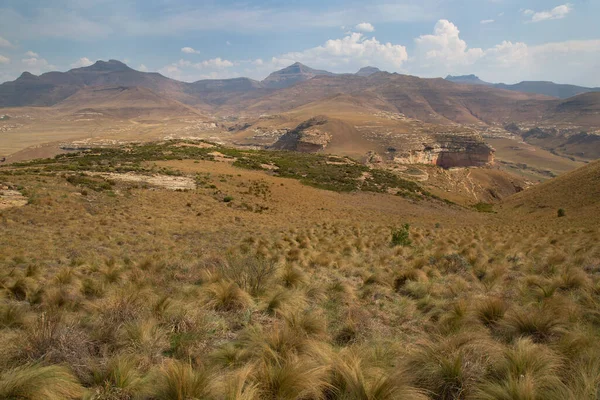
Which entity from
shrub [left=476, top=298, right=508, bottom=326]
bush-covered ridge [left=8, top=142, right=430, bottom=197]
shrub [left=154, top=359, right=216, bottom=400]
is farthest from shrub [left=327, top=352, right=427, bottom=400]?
bush-covered ridge [left=8, top=142, right=430, bottom=197]

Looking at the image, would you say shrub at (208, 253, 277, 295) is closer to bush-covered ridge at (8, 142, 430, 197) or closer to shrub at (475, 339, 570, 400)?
shrub at (475, 339, 570, 400)

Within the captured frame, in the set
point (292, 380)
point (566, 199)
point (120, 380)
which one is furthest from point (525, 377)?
point (566, 199)

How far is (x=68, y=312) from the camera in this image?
479 cm

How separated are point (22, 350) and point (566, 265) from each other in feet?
31.9

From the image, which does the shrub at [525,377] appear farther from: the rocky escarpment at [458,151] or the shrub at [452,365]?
the rocky escarpment at [458,151]

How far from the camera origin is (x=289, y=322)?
432 centimetres

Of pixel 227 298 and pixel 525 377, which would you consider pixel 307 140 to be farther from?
pixel 525 377

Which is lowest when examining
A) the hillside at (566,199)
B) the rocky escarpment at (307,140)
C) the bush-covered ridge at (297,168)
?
the hillside at (566,199)

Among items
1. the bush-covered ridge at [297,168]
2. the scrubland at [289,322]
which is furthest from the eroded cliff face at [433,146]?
the scrubland at [289,322]

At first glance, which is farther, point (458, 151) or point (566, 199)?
point (458, 151)

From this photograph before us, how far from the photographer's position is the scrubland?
9.23 ft

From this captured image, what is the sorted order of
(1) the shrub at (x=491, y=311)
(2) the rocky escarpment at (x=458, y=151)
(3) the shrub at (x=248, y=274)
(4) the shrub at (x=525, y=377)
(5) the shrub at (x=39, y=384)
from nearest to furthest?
(4) the shrub at (x=525, y=377) < (5) the shrub at (x=39, y=384) < (1) the shrub at (x=491, y=311) < (3) the shrub at (x=248, y=274) < (2) the rocky escarpment at (x=458, y=151)

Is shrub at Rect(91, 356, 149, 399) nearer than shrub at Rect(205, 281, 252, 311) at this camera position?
Yes

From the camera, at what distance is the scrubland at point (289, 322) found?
2.81m
